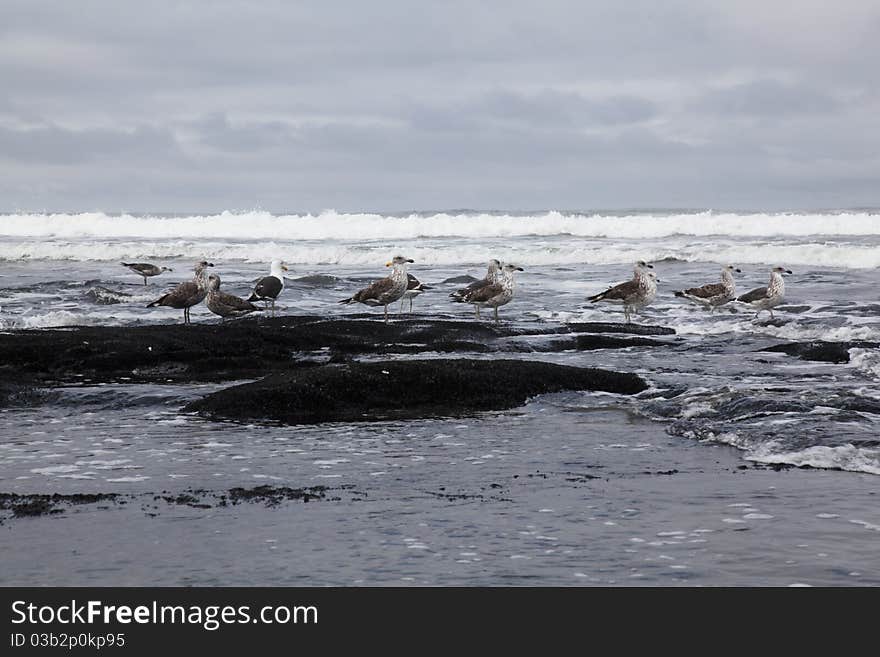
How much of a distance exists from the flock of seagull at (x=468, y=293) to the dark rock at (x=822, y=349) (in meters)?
5.35

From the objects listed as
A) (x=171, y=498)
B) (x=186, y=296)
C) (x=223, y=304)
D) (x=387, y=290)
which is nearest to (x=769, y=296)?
(x=387, y=290)

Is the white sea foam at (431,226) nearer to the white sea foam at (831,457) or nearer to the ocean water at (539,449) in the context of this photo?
the ocean water at (539,449)

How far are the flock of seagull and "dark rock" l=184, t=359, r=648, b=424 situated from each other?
26.3ft

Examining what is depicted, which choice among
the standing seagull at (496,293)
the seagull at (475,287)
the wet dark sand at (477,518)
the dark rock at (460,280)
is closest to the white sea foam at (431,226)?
the dark rock at (460,280)

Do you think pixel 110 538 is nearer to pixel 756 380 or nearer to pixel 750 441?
pixel 750 441

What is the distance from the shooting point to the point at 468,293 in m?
21.7

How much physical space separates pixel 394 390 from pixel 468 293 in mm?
10594

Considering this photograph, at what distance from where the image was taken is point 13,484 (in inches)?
308

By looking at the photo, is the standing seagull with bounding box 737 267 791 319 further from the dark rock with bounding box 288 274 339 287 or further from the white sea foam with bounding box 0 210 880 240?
the white sea foam with bounding box 0 210 880 240

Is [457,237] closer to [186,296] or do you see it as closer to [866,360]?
[186,296]

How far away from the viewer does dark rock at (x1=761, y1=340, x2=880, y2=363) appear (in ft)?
48.8

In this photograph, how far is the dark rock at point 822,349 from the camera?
1488cm

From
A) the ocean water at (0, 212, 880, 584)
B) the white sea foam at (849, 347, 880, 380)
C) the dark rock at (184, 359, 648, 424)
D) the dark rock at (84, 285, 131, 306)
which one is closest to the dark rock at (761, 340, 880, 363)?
the white sea foam at (849, 347, 880, 380)
